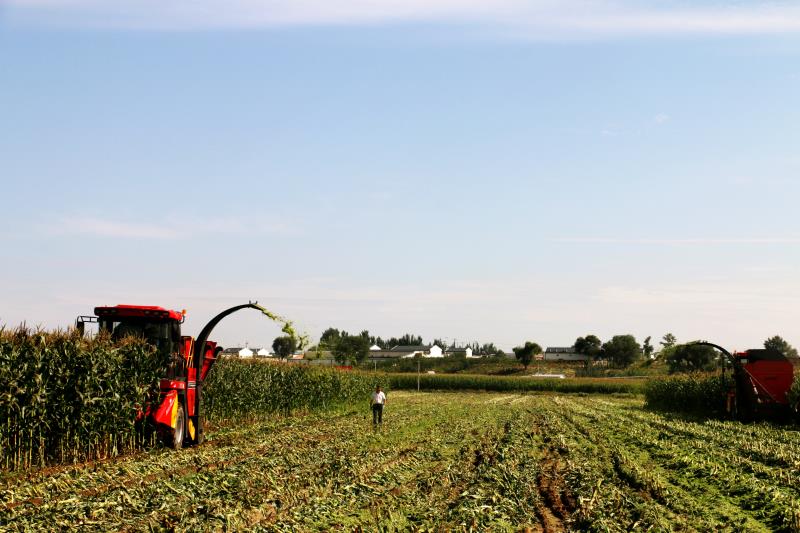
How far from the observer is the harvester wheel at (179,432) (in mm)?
22469

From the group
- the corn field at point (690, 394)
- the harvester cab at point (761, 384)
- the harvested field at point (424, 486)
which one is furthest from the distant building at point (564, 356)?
the harvested field at point (424, 486)

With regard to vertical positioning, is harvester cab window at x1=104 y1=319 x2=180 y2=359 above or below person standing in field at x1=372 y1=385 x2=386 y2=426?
above

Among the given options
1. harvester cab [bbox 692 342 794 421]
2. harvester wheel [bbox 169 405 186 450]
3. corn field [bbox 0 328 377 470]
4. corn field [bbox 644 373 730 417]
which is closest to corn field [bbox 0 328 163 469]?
corn field [bbox 0 328 377 470]

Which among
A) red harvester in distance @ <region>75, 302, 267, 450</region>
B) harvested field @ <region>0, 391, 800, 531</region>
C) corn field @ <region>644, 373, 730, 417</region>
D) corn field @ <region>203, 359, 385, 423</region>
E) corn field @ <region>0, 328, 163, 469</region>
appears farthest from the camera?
corn field @ <region>644, 373, 730, 417</region>

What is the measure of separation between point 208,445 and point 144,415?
8.11 ft

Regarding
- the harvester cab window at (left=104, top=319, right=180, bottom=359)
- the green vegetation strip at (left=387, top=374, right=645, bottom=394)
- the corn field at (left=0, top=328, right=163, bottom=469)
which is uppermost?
the harvester cab window at (left=104, top=319, right=180, bottom=359)

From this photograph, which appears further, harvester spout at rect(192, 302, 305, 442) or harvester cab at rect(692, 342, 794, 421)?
harvester cab at rect(692, 342, 794, 421)

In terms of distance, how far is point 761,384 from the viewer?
3559 cm

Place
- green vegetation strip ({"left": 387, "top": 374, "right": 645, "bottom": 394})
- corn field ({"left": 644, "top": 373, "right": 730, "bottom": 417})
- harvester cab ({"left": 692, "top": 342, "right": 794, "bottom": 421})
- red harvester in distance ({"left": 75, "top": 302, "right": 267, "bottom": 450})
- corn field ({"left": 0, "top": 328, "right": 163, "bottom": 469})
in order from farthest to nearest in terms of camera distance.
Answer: green vegetation strip ({"left": 387, "top": 374, "right": 645, "bottom": 394}) → corn field ({"left": 644, "top": 373, "right": 730, "bottom": 417}) → harvester cab ({"left": 692, "top": 342, "right": 794, "bottom": 421}) → red harvester in distance ({"left": 75, "top": 302, "right": 267, "bottom": 450}) → corn field ({"left": 0, "top": 328, "right": 163, "bottom": 469})

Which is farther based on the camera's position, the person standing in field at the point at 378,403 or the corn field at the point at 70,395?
the person standing in field at the point at 378,403

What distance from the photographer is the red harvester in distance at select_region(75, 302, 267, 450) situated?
22391 millimetres

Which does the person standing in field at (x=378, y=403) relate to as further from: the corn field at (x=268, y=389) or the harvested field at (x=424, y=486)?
the harvested field at (x=424, y=486)

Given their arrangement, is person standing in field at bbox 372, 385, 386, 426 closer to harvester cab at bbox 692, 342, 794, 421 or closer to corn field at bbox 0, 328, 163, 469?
corn field at bbox 0, 328, 163, 469

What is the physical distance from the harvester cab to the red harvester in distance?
2302 cm
